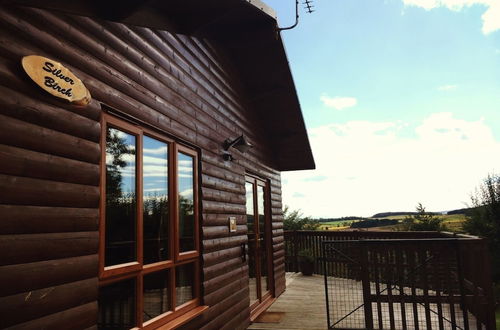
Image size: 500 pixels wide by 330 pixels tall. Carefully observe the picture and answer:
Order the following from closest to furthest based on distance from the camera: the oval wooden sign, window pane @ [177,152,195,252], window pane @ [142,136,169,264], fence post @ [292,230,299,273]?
the oval wooden sign, window pane @ [142,136,169,264], window pane @ [177,152,195,252], fence post @ [292,230,299,273]

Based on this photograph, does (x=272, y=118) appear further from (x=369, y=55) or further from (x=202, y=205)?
(x=369, y=55)

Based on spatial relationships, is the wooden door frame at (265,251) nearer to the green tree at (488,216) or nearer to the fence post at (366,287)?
the fence post at (366,287)

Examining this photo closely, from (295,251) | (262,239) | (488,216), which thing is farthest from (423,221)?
(262,239)

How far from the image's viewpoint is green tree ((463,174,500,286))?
27.5 ft

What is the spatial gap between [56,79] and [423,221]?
9.73 meters

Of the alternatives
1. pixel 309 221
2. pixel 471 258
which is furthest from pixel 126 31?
pixel 309 221

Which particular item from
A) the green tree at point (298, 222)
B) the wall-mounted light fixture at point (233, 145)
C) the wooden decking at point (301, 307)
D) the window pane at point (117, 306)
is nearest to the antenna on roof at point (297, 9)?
the wall-mounted light fixture at point (233, 145)

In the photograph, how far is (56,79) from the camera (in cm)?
231

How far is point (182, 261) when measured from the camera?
12.8ft

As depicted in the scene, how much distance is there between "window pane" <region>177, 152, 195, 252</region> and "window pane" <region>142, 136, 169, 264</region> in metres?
0.32

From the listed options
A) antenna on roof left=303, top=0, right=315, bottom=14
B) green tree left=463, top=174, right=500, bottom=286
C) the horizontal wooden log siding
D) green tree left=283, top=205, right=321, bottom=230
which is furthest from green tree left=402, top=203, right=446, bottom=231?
the horizontal wooden log siding

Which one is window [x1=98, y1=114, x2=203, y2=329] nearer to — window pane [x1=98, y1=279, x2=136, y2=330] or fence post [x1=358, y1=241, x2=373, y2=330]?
window pane [x1=98, y1=279, x2=136, y2=330]

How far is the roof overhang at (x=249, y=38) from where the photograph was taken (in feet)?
9.36

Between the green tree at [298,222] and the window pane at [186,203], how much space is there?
319 inches
